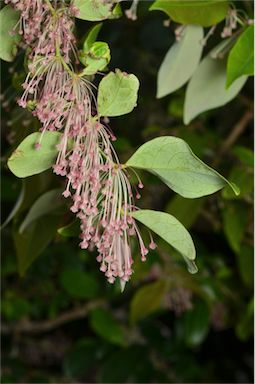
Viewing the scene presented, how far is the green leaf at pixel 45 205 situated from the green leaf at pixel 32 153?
14 cm

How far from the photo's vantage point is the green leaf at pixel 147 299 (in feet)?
3.34

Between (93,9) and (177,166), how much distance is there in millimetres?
105

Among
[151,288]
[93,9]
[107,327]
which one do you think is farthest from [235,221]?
[93,9]

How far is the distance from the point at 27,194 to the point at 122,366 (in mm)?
604

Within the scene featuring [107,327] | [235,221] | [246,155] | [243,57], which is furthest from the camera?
[107,327]

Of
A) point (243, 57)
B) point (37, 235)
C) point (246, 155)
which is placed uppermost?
point (243, 57)

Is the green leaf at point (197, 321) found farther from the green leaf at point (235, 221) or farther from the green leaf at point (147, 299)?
the green leaf at point (235, 221)

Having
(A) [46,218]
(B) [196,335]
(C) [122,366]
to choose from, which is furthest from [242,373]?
(A) [46,218]

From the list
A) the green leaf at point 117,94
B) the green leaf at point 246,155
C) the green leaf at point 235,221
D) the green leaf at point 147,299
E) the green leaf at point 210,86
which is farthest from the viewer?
the green leaf at point 147,299

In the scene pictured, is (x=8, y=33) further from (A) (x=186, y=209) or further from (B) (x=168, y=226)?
(A) (x=186, y=209)

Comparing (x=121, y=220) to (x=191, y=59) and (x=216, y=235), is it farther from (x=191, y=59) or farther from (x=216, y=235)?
(x=216, y=235)

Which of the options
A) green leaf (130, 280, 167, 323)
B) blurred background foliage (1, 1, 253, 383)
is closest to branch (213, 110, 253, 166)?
blurred background foliage (1, 1, 253, 383)

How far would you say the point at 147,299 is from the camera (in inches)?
40.3

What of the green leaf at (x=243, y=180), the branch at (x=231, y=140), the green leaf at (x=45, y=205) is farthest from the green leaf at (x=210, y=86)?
the branch at (x=231, y=140)
